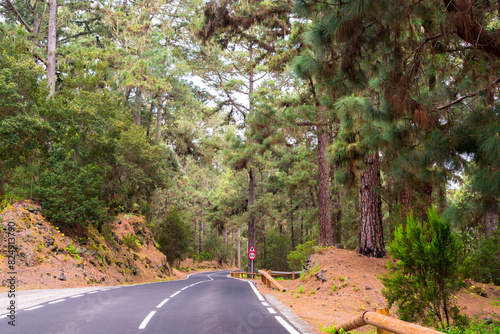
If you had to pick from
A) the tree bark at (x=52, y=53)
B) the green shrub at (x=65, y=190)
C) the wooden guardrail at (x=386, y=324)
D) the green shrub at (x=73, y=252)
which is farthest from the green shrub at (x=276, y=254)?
the wooden guardrail at (x=386, y=324)

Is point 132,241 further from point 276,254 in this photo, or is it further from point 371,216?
point 371,216

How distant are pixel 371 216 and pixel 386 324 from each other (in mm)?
8852

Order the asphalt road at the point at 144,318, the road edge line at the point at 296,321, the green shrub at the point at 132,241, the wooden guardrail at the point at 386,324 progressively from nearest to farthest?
the wooden guardrail at the point at 386,324 → the asphalt road at the point at 144,318 → the road edge line at the point at 296,321 → the green shrub at the point at 132,241

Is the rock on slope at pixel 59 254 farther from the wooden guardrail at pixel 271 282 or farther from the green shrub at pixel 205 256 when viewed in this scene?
the green shrub at pixel 205 256

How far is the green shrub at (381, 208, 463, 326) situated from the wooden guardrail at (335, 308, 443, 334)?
2.79 feet

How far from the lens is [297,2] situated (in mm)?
7102

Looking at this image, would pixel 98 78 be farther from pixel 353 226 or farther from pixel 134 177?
pixel 353 226

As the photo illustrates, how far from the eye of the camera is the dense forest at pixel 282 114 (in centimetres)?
706

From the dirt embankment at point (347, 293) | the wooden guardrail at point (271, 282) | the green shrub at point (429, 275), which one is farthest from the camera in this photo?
the wooden guardrail at point (271, 282)

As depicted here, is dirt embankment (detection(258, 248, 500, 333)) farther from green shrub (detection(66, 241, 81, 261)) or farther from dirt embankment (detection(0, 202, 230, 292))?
green shrub (detection(66, 241, 81, 261))

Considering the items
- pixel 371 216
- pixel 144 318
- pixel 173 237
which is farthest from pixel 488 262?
pixel 173 237

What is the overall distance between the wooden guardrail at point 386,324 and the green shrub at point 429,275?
851 millimetres

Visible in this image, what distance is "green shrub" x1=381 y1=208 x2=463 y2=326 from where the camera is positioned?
5.93m

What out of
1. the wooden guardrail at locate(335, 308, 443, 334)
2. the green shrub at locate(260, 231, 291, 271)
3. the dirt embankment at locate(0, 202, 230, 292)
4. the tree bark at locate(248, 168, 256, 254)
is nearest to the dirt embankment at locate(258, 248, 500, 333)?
the wooden guardrail at locate(335, 308, 443, 334)
